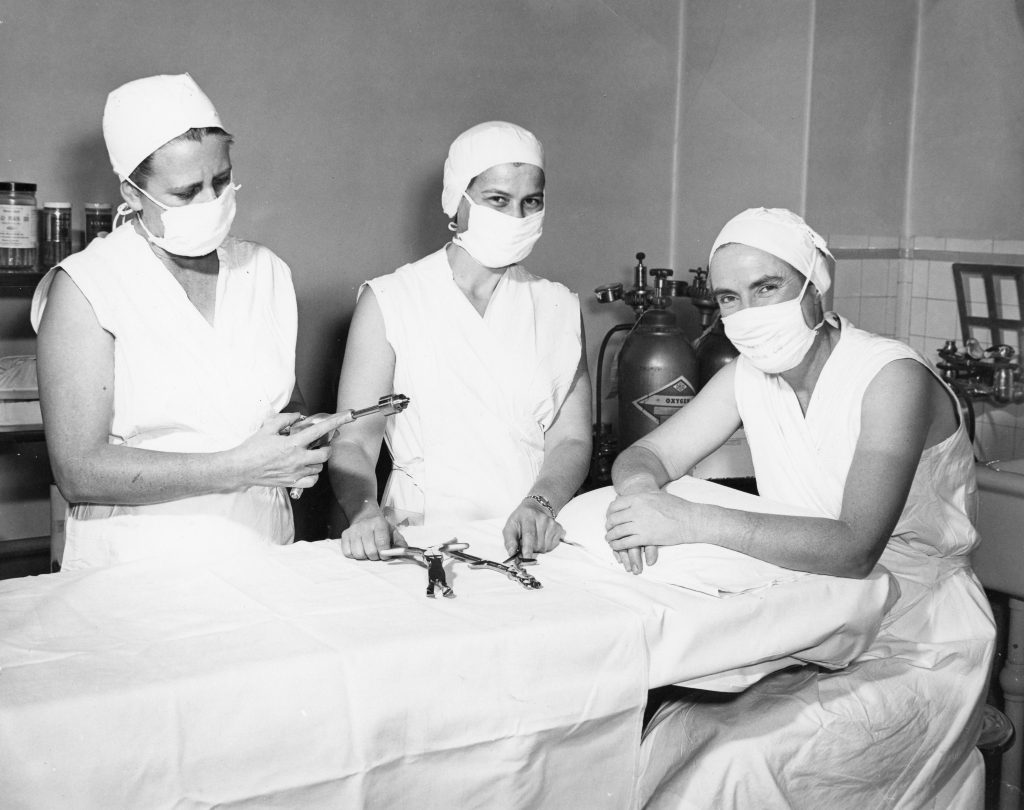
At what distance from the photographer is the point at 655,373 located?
3.56 m

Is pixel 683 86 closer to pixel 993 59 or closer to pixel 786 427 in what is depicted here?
pixel 993 59

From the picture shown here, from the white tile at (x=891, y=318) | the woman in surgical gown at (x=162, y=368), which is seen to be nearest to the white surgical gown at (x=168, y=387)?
the woman in surgical gown at (x=162, y=368)

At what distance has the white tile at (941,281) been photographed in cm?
394

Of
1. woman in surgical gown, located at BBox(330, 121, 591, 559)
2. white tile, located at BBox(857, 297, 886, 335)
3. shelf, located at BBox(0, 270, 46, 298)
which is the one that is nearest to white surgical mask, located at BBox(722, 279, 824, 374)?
woman in surgical gown, located at BBox(330, 121, 591, 559)

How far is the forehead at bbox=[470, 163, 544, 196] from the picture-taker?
2725 millimetres

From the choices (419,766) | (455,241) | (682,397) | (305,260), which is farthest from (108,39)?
(419,766)

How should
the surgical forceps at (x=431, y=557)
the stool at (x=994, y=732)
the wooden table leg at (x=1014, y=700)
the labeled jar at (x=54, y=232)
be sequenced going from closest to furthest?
the surgical forceps at (x=431, y=557)
the stool at (x=994, y=732)
the labeled jar at (x=54, y=232)
the wooden table leg at (x=1014, y=700)

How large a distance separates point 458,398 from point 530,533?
0.71m

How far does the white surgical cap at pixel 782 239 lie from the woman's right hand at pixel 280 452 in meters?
0.91

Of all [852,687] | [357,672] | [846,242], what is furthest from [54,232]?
[846,242]

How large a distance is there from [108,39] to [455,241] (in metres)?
1.16

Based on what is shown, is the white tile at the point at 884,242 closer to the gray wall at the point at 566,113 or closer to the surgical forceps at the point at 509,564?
the gray wall at the point at 566,113

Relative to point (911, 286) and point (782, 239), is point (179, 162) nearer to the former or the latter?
point (782, 239)

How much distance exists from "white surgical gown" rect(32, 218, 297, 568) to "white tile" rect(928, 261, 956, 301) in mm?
2625
